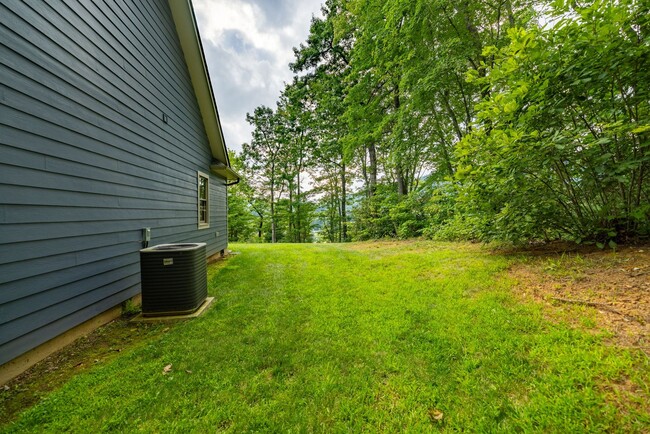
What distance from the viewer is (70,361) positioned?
7.14ft

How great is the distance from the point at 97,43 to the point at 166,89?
1.75 m

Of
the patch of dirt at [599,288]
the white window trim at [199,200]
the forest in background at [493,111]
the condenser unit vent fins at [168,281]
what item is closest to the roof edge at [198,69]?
the white window trim at [199,200]

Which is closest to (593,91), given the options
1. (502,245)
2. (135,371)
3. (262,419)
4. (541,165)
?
(541,165)

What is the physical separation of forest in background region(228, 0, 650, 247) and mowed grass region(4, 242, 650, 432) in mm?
A: 1727

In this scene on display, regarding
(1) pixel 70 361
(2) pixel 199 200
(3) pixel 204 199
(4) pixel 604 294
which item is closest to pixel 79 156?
(1) pixel 70 361

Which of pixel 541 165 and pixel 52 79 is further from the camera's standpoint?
pixel 541 165

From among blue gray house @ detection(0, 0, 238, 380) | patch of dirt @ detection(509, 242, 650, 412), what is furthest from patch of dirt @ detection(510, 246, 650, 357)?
blue gray house @ detection(0, 0, 238, 380)

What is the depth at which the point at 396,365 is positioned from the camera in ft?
6.48

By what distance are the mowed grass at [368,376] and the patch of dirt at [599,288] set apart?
7.1 inches

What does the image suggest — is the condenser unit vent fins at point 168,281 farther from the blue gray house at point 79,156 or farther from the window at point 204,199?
the window at point 204,199

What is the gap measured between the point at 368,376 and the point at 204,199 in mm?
6386

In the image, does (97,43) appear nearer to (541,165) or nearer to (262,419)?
(262,419)

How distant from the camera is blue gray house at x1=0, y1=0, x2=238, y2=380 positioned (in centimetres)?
203

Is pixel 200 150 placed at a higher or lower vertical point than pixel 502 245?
higher
